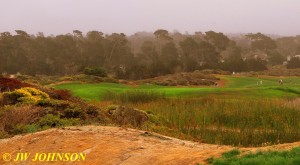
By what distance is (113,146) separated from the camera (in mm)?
9305

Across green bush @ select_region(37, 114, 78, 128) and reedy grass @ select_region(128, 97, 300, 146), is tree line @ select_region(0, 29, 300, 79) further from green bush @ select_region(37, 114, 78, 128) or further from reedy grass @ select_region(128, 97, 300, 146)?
green bush @ select_region(37, 114, 78, 128)

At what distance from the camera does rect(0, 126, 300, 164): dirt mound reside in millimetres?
7887

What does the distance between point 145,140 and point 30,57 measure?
65.8 m

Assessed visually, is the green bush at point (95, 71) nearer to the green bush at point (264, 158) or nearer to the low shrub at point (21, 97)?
the low shrub at point (21, 97)

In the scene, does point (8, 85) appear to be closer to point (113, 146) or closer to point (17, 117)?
point (17, 117)

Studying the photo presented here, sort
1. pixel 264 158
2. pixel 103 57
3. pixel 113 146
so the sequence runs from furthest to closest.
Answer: pixel 103 57
pixel 113 146
pixel 264 158

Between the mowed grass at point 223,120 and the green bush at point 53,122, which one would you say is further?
the green bush at point 53,122

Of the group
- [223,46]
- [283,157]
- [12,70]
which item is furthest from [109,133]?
[223,46]

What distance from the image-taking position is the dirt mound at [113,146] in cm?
789

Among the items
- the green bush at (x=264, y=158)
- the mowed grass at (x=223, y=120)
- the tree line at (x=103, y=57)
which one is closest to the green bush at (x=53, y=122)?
the mowed grass at (x=223, y=120)

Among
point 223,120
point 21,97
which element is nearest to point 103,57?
point 21,97

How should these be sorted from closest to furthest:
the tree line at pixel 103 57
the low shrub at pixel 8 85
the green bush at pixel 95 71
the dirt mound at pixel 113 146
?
the dirt mound at pixel 113 146
the low shrub at pixel 8 85
the green bush at pixel 95 71
the tree line at pixel 103 57

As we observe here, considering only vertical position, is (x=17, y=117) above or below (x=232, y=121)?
above

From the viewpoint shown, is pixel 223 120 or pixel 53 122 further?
pixel 223 120
